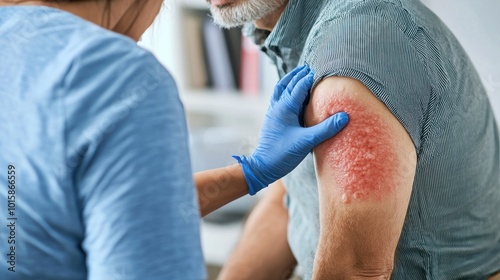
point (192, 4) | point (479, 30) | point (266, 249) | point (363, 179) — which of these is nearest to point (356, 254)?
point (363, 179)

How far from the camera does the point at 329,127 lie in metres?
1.04

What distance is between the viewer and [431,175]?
1.13m

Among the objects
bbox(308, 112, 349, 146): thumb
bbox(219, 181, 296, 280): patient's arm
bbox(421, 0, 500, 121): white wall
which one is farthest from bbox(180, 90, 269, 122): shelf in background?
bbox(308, 112, 349, 146): thumb

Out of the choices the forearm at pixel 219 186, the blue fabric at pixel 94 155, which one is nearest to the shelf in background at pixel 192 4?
the forearm at pixel 219 186

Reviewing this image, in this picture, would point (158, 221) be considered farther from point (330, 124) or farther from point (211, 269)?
point (211, 269)

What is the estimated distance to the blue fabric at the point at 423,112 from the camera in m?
1.06

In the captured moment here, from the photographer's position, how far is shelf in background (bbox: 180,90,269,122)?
2723mm

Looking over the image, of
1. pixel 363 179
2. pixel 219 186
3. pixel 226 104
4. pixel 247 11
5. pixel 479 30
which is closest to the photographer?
pixel 363 179

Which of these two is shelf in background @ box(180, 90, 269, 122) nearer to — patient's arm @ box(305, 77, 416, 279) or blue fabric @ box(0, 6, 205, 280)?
patient's arm @ box(305, 77, 416, 279)

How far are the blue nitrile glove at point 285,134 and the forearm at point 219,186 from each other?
0.8 inches

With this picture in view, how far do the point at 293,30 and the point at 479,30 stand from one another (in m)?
0.57

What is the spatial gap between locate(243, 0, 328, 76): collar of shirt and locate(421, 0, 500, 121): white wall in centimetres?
45

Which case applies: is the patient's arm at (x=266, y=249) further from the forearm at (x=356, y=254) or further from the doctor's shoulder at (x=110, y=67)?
the doctor's shoulder at (x=110, y=67)

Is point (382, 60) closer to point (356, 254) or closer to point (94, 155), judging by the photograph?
point (356, 254)
